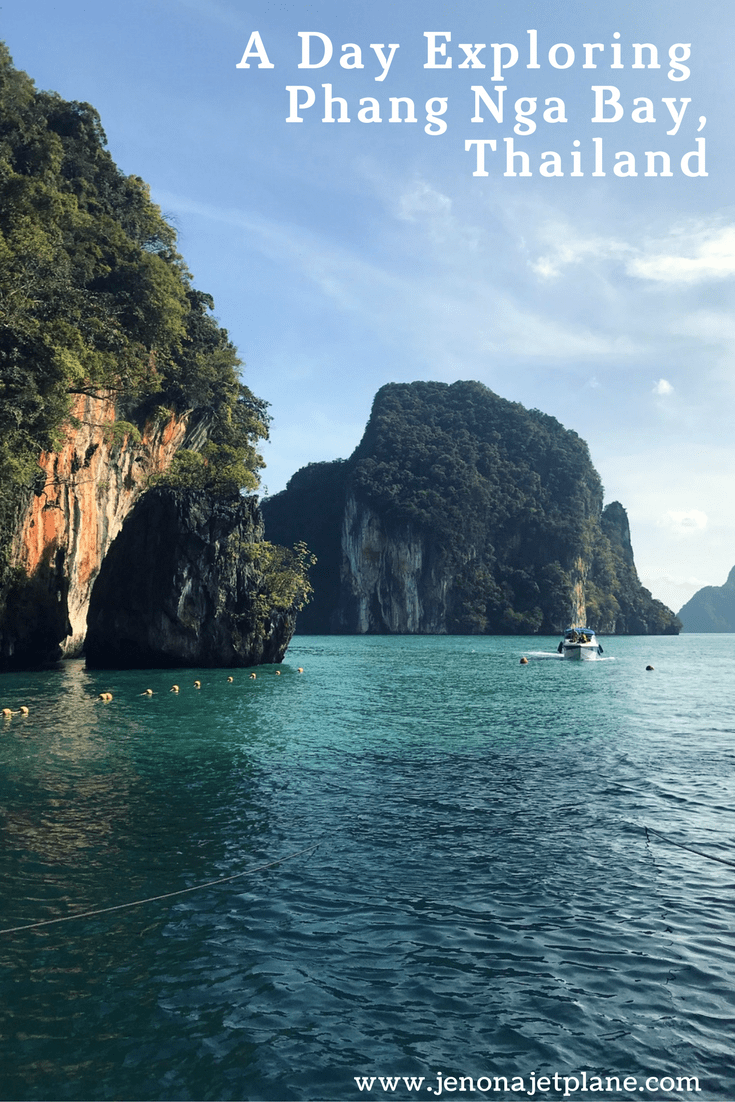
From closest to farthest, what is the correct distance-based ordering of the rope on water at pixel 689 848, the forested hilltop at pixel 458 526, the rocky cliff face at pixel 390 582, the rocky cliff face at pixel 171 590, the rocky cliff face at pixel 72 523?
the rope on water at pixel 689 848, the rocky cliff face at pixel 72 523, the rocky cliff face at pixel 171 590, the rocky cliff face at pixel 390 582, the forested hilltop at pixel 458 526

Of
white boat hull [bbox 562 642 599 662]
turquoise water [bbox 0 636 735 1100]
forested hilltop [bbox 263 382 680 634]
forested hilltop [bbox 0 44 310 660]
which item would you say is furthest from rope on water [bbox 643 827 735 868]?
forested hilltop [bbox 263 382 680 634]

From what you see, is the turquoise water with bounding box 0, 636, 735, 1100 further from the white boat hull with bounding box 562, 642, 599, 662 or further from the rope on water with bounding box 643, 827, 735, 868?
the white boat hull with bounding box 562, 642, 599, 662

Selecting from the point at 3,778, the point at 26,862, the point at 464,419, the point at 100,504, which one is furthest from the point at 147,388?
the point at 464,419

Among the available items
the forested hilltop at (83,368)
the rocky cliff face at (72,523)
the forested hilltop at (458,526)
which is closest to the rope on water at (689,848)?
the forested hilltop at (83,368)

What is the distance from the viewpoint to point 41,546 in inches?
1307

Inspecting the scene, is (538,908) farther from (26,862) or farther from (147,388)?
(147,388)

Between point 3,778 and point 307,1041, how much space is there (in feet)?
34.7

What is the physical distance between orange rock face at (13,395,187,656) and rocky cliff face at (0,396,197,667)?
0.15ft

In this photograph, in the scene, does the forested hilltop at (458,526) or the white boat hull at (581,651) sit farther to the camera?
the forested hilltop at (458,526)

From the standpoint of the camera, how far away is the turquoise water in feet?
17.7

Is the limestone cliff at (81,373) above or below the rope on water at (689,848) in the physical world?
above

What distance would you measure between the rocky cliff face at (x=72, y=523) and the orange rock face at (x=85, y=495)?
5cm

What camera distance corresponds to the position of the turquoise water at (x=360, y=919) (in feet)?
17.7

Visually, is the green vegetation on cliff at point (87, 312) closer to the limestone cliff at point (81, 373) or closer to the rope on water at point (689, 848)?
the limestone cliff at point (81, 373)
